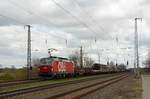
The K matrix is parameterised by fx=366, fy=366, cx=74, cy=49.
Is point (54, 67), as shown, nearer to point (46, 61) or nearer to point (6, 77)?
point (46, 61)

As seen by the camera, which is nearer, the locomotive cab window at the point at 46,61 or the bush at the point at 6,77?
the locomotive cab window at the point at 46,61

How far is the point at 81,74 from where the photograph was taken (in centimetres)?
7531

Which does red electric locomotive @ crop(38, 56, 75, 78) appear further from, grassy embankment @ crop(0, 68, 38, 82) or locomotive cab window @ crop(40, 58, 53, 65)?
grassy embankment @ crop(0, 68, 38, 82)

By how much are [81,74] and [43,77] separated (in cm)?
2397

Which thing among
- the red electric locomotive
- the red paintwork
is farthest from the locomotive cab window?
the red paintwork

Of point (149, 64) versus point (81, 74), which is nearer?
point (81, 74)

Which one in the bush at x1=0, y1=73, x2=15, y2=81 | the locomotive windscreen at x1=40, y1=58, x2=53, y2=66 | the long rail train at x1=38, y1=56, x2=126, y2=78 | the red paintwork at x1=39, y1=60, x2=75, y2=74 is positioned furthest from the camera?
the bush at x1=0, y1=73, x2=15, y2=81

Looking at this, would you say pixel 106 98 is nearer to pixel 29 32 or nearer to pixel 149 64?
pixel 29 32

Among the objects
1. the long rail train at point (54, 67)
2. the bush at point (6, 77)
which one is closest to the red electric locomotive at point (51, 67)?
the long rail train at point (54, 67)

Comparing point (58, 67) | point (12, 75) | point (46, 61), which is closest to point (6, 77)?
point (12, 75)

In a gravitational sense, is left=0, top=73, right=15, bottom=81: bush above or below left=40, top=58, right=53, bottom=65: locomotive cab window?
below

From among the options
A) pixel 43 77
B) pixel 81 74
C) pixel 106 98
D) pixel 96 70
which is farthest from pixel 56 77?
pixel 96 70

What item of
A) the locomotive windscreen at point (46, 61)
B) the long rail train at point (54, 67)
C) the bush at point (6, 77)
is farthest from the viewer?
the bush at point (6, 77)

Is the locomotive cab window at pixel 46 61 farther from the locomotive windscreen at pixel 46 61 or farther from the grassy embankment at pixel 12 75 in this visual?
the grassy embankment at pixel 12 75
